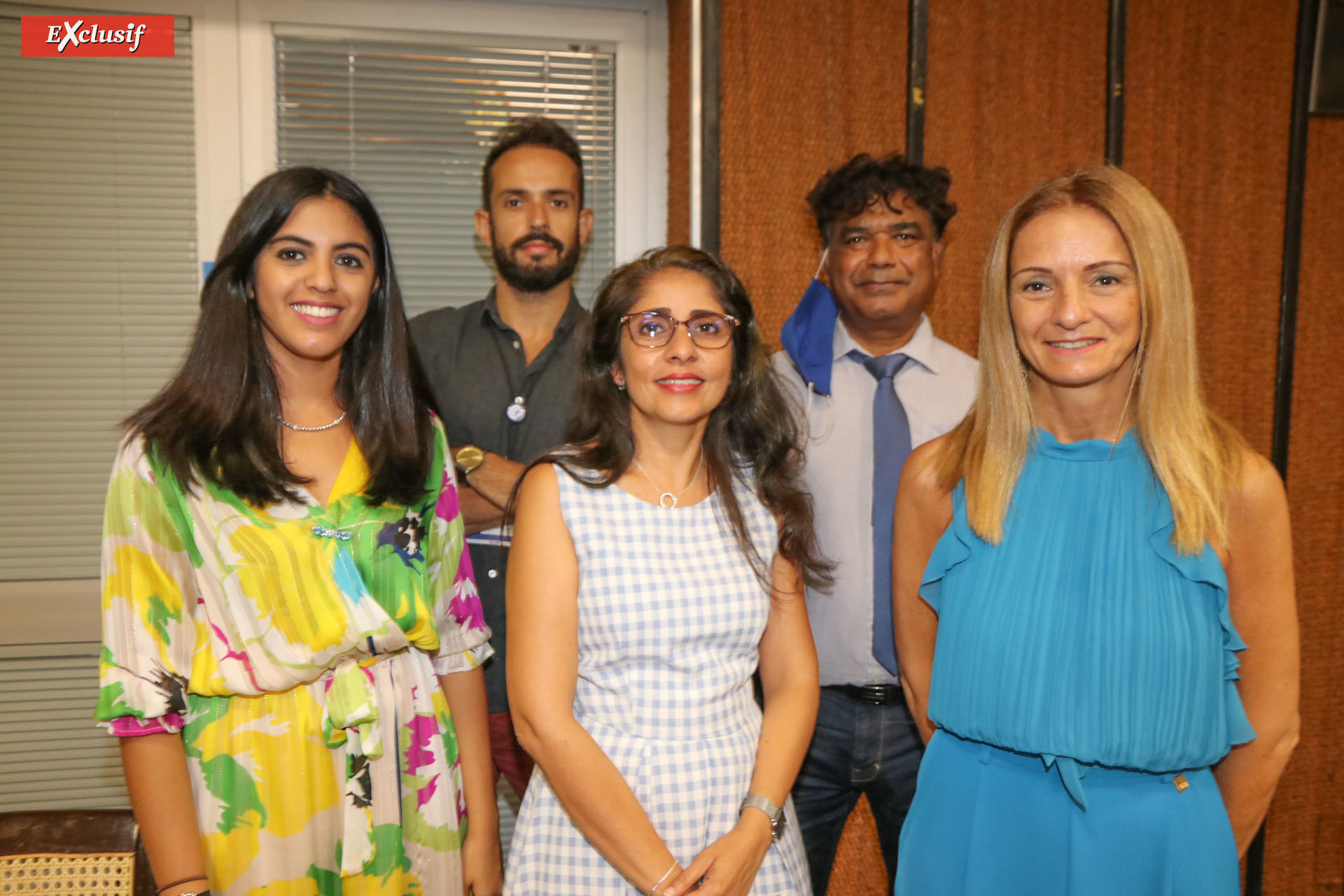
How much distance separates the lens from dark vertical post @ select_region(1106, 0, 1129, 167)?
2.66 metres

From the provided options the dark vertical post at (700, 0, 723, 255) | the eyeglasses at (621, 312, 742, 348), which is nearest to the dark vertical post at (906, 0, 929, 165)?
the dark vertical post at (700, 0, 723, 255)

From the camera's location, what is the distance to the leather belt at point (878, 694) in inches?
79.4

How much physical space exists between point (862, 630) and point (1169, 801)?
0.69 meters

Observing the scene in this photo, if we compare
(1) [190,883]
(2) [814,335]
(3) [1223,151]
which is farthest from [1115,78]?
(1) [190,883]

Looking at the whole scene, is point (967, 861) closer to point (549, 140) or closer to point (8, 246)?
point (549, 140)

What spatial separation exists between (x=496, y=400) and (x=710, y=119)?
3.07 feet

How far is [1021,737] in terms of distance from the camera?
56.5 inches

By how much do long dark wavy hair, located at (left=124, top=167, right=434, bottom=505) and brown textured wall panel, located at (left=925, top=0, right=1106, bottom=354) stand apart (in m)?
1.73

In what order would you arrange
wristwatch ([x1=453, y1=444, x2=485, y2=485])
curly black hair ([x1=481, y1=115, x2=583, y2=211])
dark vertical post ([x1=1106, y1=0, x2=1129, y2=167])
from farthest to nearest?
dark vertical post ([x1=1106, y1=0, x2=1129, y2=167])
curly black hair ([x1=481, y1=115, x2=583, y2=211])
wristwatch ([x1=453, y1=444, x2=485, y2=485])

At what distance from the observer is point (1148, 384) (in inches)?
57.1

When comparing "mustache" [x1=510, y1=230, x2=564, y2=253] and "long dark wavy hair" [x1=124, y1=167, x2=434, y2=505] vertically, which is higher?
"mustache" [x1=510, y1=230, x2=564, y2=253]

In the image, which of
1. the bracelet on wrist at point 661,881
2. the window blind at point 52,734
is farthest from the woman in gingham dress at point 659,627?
the window blind at point 52,734

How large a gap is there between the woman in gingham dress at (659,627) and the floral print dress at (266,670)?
0.78 ft

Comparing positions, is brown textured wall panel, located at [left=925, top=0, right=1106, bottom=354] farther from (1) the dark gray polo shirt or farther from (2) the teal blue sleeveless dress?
(2) the teal blue sleeveless dress
